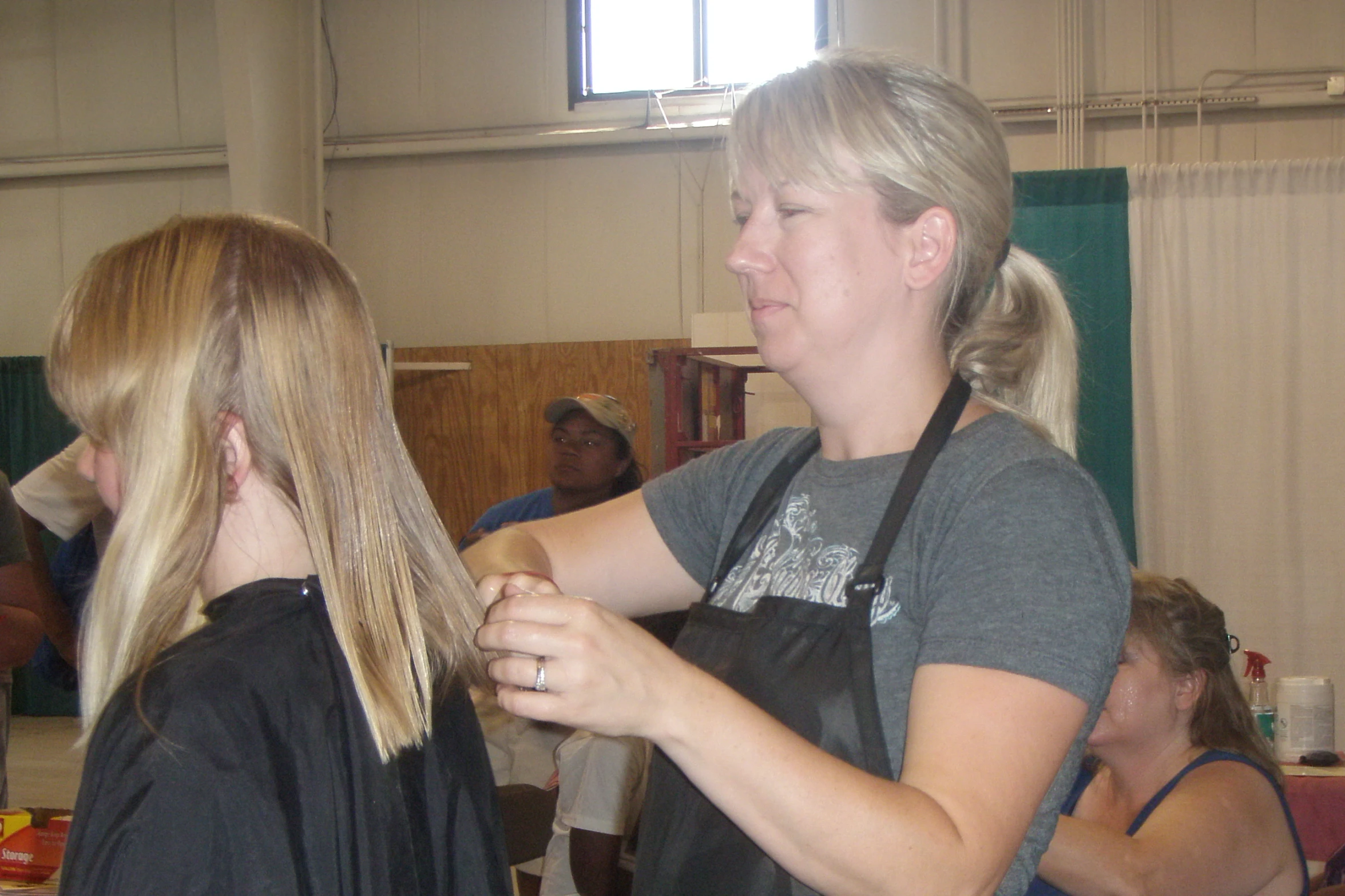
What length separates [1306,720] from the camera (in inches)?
130

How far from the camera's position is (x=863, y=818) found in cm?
80

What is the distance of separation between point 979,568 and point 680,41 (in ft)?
21.2

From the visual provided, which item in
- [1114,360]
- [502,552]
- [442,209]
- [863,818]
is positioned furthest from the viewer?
[442,209]

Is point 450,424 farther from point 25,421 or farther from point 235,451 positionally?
point 235,451

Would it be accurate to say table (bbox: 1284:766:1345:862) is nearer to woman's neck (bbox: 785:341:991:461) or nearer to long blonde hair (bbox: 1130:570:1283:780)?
long blonde hair (bbox: 1130:570:1283:780)

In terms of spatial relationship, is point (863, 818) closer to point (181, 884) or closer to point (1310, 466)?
point (181, 884)

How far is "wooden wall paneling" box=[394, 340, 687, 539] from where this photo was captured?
6746 millimetres

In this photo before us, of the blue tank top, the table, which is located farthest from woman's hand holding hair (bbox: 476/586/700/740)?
the table

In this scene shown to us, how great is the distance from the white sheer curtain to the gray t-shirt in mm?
4360

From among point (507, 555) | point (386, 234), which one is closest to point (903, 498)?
point (507, 555)

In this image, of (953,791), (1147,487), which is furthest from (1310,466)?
(953,791)

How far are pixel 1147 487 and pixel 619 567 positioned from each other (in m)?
4.30

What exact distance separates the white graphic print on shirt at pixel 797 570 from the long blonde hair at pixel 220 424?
13.3 inches

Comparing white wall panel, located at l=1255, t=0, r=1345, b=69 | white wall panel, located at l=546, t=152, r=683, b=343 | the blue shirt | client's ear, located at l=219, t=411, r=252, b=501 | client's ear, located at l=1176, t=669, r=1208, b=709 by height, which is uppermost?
white wall panel, located at l=1255, t=0, r=1345, b=69
